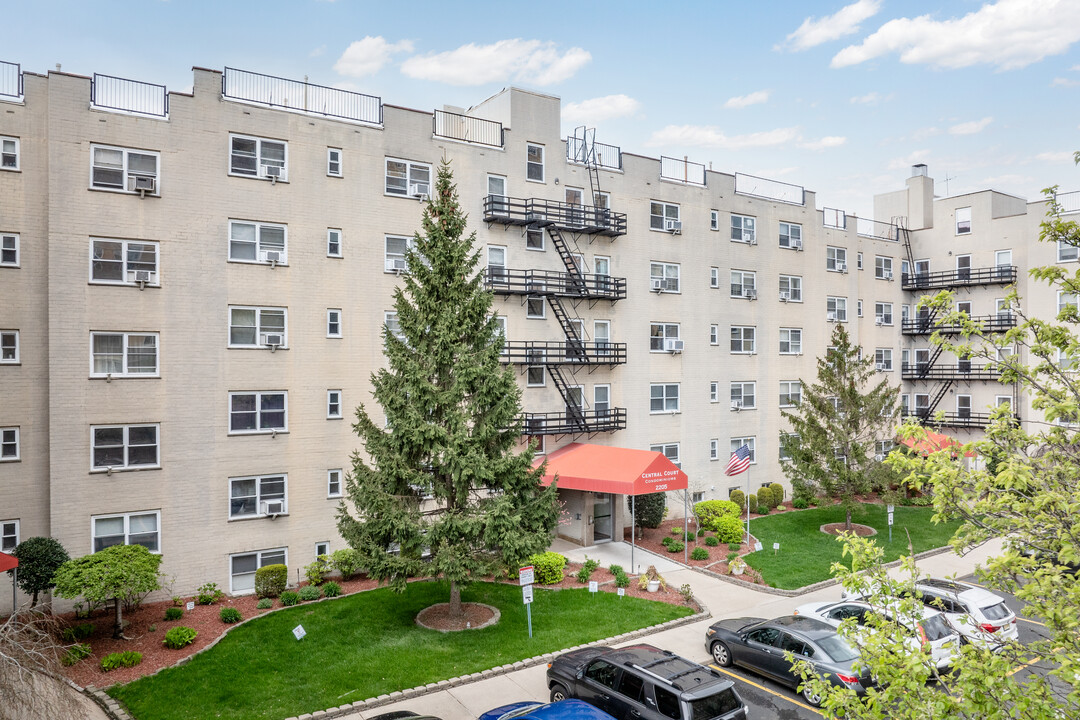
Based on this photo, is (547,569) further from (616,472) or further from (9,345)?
(9,345)

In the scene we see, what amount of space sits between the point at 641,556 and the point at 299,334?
15.3 meters

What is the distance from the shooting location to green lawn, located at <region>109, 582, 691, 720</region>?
568 inches

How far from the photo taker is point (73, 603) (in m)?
20.0

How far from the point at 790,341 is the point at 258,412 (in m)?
27.3

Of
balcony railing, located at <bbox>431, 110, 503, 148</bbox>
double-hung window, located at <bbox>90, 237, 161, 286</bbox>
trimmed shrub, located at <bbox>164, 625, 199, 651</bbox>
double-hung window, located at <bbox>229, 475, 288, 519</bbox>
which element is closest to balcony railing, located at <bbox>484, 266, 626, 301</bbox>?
balcony railing, located at <bbox>431, 110, 503, 148</bbox>

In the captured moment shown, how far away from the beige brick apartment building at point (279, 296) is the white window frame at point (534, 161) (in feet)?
0.72

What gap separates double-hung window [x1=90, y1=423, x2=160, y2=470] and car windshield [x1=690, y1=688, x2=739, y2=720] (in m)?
18.0

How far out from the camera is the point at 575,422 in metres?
28.7

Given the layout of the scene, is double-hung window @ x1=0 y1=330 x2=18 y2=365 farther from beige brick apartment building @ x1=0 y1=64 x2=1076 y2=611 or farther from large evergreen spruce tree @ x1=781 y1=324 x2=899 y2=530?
large evergreen spruce tree @ x1=781 y1=324 x2=899 y2=530

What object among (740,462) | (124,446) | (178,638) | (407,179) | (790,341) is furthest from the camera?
(790,341)

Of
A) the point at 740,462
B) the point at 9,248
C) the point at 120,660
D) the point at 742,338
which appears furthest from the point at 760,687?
the point at 9,248

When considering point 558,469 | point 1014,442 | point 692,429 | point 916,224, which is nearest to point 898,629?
point 1014,442

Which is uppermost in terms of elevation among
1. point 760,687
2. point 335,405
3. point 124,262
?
point 124,262

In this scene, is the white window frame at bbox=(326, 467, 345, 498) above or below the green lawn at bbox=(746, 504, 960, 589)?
above
